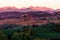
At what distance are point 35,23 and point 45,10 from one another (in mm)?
136

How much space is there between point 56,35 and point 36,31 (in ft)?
0.50

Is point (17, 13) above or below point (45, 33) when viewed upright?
above

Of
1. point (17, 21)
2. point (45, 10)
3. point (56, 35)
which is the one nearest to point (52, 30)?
point (56, 35)

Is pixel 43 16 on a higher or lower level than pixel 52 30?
higher

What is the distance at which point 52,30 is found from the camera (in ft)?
3.61

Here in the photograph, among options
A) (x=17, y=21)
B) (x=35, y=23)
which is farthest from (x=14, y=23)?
(x=35, y=23)

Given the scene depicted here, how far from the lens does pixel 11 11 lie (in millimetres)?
1128

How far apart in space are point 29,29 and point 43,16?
15 centimetres

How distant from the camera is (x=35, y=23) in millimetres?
1103

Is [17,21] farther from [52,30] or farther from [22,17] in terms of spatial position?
[52,30]
